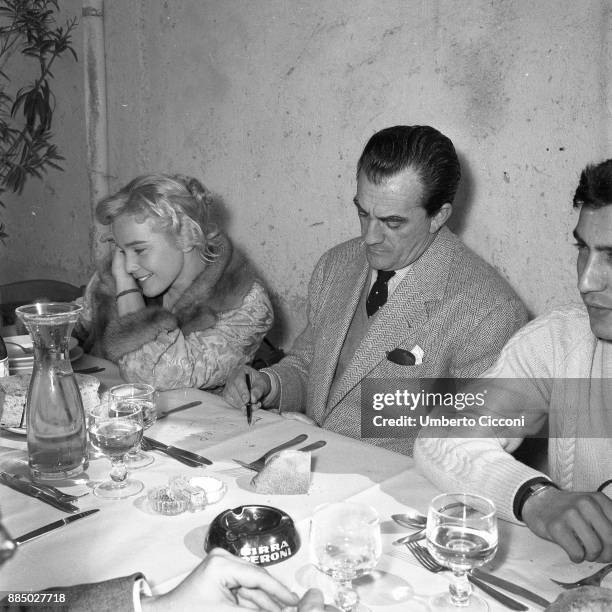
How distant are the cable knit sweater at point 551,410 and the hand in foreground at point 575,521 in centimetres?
15

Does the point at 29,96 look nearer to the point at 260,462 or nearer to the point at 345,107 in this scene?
the point at 345,107

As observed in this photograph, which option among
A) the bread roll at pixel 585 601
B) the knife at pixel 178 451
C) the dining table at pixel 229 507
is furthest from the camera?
the knife at pixel 178 451

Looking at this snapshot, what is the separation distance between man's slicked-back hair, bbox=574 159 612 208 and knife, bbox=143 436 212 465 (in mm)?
970

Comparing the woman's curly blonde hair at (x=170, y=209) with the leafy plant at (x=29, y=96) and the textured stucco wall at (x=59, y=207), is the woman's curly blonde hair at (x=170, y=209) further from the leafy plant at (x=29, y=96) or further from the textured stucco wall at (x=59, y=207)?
the leafy plant at (x=29, y=96)

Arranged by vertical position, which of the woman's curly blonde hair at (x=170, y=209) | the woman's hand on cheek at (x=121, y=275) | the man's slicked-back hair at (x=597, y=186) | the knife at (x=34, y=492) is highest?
the man's slicked-back hair at (x=597, y=186)

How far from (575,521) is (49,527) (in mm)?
904

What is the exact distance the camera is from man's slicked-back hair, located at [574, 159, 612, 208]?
1522mm

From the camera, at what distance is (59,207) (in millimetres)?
5023

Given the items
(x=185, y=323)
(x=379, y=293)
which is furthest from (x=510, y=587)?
(x=185, y=323)

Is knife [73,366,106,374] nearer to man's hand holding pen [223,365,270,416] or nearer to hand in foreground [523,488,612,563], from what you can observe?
man's hand holding pen [223,365,270,416]

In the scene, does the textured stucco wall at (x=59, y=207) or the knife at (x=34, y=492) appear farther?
the textured stucco wall at (x=59, y=207)

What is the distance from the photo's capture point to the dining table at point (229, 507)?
119 cm

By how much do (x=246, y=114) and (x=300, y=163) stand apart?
1.38 ft

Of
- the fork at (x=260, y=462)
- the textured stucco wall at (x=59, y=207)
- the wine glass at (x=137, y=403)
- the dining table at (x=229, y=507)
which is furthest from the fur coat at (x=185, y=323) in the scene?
the textured stucco wall at (x=59, y=207)
